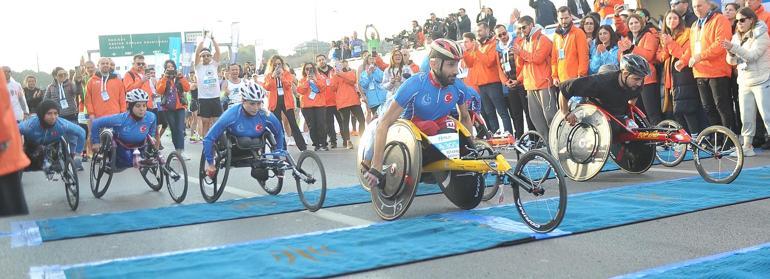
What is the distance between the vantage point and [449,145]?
271 inches

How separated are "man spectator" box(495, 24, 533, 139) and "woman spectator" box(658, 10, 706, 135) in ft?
7.76

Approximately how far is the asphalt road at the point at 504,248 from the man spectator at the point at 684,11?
247 centimetres

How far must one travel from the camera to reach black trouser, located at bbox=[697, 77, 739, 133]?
10.8 meters

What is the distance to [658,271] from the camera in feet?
15.2

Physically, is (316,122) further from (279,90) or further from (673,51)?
(673,51)

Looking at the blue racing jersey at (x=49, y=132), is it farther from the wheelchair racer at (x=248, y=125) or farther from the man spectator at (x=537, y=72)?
the man spectator at (x=537, y=72)

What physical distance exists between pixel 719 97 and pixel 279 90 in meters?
9.37

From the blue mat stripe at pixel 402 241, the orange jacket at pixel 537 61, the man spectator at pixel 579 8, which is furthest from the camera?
the man spectator at pixel 579 8

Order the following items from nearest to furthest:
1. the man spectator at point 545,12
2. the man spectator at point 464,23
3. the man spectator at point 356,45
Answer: the man spectator at point 545,12, the man spectator at point 464,23, the man spectator at point 356,45

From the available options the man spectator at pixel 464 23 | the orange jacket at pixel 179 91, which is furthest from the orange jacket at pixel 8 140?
the man spectator at pixel 464 23

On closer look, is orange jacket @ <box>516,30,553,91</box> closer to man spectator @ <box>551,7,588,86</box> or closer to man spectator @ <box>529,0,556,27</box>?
man spectator @ <box>551,7,588,86</box>

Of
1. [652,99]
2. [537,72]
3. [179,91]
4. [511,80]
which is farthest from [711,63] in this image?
[179,91]

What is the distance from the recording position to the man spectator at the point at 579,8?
15.8 m

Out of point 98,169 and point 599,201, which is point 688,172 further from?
point 98,169
